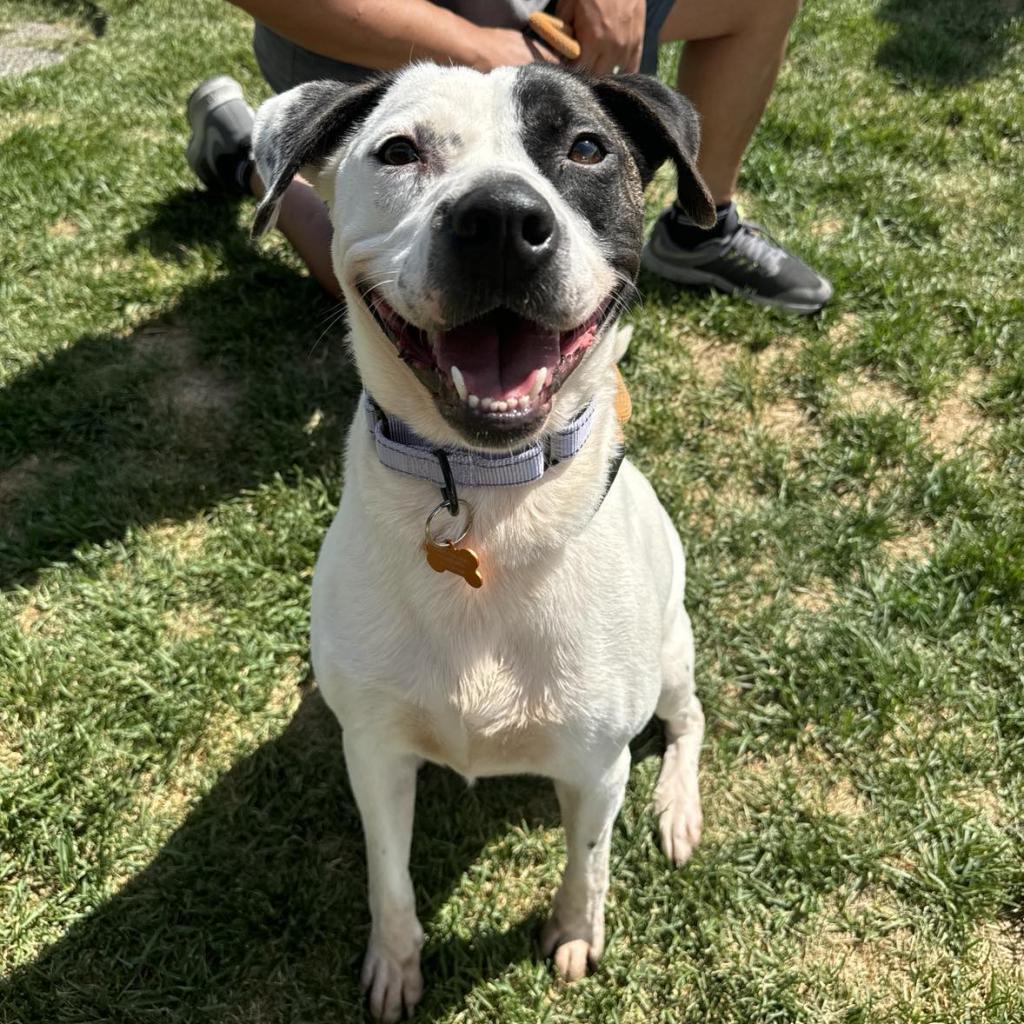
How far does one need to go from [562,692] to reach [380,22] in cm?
223

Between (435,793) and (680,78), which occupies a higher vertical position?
(680,78)

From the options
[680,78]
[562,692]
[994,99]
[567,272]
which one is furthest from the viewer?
[994,99]

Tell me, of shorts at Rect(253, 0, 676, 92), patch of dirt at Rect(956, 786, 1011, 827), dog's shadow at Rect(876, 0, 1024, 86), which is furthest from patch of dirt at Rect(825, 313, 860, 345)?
dog's shadow at Rect(876, 0, 1024, 86)

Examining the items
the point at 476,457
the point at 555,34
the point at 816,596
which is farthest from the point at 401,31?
the point at 816,596

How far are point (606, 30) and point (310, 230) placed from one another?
5.87ft

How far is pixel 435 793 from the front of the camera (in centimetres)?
300

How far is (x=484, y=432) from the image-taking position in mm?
1806

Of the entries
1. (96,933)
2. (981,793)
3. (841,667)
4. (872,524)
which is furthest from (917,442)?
(96,933)

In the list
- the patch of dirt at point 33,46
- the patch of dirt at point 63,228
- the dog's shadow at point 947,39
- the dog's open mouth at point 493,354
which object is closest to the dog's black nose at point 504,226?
the dog's open mouth at point 493,354

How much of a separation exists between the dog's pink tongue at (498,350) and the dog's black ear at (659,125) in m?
0.63

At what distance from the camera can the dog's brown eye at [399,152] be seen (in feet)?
6.65

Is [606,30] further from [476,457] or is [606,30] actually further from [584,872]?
[584,872]

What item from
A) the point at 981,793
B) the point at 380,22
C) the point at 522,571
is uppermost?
the point at 380,22

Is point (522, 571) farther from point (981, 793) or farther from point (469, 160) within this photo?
point (981, 793)
